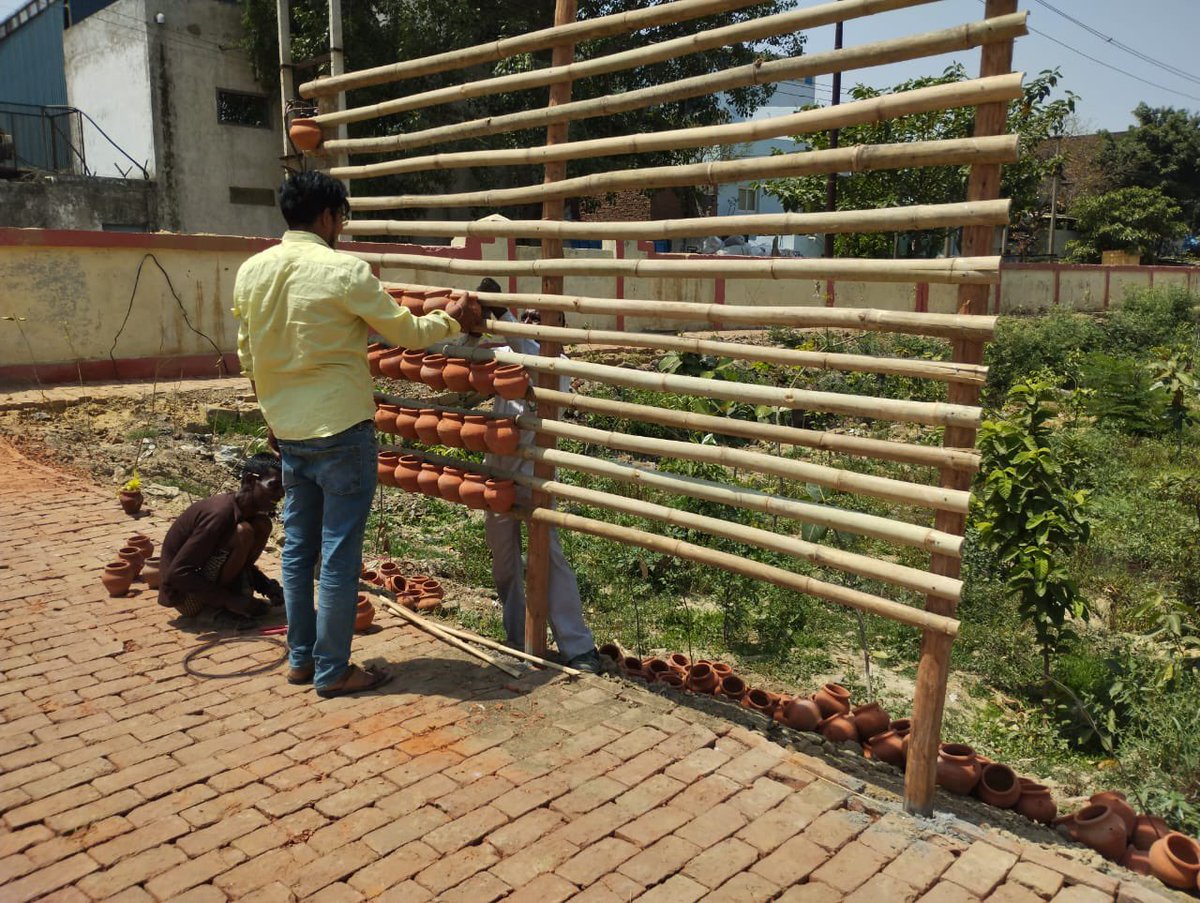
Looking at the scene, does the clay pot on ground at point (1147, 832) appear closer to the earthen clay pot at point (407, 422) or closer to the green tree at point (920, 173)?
the earthen clay pot at point (407, 422)

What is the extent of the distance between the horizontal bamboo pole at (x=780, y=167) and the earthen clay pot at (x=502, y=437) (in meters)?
0.96

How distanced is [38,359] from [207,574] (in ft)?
24.2

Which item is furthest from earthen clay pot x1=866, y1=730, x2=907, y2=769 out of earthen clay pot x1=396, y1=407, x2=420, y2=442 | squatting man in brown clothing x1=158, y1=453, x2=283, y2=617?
squatting man in brown clothing x1=158, y1=453, x2=283, y2=617

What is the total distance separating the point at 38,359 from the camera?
10.4 m

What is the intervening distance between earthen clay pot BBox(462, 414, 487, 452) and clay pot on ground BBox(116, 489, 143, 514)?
10.8 ft

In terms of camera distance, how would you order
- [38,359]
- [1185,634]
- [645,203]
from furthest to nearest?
[645,203] < [38,359] < [1185,634]

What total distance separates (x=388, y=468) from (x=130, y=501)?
106 inches

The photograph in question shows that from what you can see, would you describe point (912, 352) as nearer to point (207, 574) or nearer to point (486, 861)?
point (207, 574)

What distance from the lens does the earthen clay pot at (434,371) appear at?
433 cm

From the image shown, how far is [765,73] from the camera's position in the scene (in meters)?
3.33

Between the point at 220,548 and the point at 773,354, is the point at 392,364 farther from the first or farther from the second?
the point at 773,354

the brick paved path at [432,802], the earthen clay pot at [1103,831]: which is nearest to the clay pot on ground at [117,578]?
the brick paved path at [432,802]

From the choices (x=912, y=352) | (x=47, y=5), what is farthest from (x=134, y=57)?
(x=912, y=352)

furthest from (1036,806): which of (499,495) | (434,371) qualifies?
(434,371)
